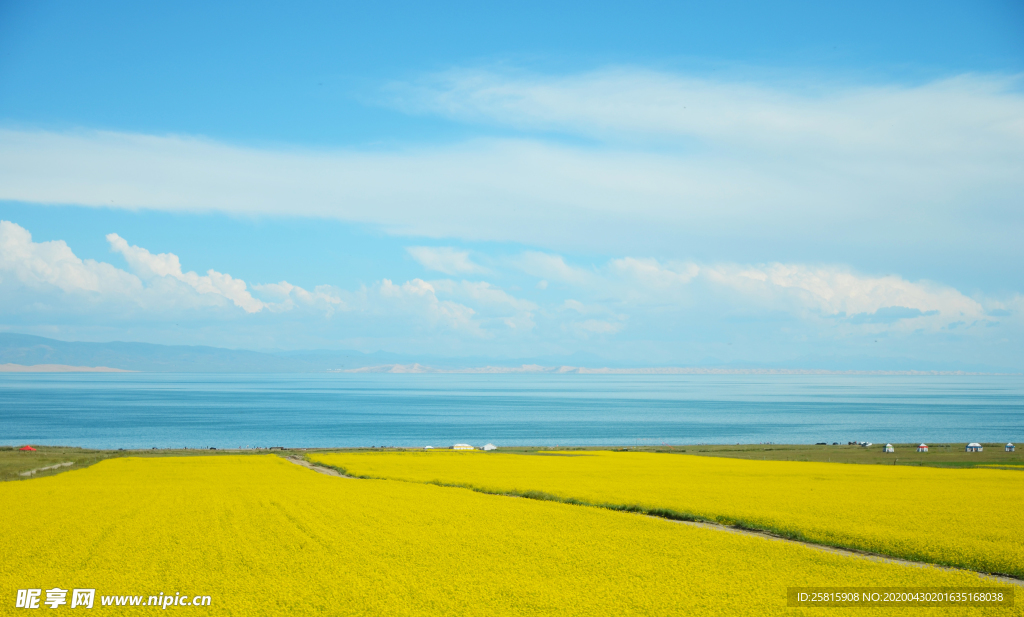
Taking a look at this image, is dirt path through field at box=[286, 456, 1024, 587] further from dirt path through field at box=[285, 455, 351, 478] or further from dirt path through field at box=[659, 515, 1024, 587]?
dirt path through field at box=[285, 455, 351, 478]

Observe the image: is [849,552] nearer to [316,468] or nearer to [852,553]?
[852,553]

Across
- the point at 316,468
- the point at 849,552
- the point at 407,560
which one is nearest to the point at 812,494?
the point at 849,552

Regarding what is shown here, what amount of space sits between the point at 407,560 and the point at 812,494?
62.7 ft

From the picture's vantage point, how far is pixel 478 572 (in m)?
15.9

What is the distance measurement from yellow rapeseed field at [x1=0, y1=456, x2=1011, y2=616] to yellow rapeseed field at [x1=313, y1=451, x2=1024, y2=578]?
2101 mm

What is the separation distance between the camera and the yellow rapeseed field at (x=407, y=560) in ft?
45.2

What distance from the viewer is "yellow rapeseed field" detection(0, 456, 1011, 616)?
13.8 metres

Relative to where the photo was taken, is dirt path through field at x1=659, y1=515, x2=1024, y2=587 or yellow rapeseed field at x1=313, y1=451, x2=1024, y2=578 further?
yellow rapeseed field at x1=313, y1=451, x2=1024, y2=578

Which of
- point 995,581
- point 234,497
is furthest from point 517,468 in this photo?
point 995,581

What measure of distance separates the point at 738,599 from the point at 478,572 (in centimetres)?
580

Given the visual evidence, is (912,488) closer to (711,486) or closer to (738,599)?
(711,486)

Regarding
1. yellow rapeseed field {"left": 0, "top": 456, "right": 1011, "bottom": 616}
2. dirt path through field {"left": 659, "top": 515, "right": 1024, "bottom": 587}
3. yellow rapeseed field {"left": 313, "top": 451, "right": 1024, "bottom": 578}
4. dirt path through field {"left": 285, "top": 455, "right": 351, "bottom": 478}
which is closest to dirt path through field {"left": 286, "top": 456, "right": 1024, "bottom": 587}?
dirt path through field {"left": 659, "top": 515, "right": 1024, "bottom": 587}

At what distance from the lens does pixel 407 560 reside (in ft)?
55.8

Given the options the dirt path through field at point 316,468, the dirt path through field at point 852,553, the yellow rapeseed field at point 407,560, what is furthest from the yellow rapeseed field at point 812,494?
the yellow rapeseed field at point 407,560
